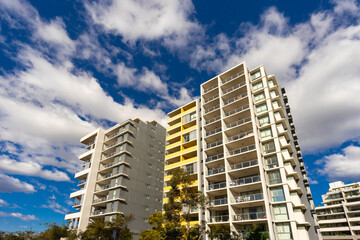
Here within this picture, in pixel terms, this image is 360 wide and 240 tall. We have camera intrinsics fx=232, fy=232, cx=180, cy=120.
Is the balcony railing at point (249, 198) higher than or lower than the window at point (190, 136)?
lower

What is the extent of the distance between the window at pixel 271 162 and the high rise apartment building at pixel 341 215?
68743mm

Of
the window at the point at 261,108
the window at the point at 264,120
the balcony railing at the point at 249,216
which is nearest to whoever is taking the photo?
the balcony railing at the point at 249,216

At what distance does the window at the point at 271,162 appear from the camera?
39.0m

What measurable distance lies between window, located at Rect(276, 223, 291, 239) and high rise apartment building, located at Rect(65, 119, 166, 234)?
31.2 m

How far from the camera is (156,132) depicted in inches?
2781

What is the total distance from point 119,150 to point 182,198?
31466mm

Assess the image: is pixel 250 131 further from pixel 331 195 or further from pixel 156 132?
pixel 331 195

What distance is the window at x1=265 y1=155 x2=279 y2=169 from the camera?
39.0 metres

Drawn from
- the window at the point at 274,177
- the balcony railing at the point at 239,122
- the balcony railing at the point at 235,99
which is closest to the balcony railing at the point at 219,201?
the window at the point at 274,177

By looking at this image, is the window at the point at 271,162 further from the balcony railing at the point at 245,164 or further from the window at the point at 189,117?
the window at the point at 189,117

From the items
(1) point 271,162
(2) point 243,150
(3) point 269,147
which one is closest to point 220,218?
(2) point 243,150

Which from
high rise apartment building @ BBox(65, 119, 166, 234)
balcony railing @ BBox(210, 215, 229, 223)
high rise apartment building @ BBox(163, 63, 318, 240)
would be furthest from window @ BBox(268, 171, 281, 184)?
high rise apartment building @ BBox(65, 119, 166, 234)

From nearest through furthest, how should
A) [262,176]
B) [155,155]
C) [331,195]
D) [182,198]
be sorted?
[182,198] < [262,176] < [155,155] < [331,195]

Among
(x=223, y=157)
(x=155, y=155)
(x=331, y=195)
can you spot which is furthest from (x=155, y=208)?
(x=331, y=195)
